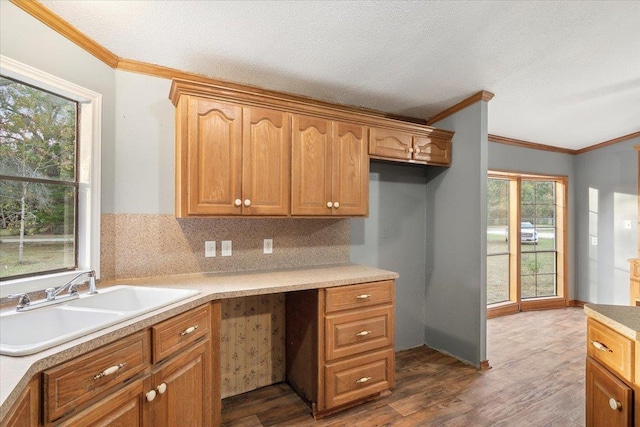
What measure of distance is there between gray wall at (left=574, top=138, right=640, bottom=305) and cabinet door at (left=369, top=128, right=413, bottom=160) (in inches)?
143

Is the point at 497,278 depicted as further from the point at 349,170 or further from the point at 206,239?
the point at 206,239

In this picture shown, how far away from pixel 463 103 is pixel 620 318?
7.28ft

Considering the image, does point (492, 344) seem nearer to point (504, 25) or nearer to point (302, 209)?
point (302, 209)

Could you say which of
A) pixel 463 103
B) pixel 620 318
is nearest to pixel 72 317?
pixel 620 318

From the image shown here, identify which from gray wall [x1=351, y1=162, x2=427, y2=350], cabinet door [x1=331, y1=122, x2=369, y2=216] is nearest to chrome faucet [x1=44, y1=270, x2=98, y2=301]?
cabinet door [x1=331, y1=122, x2=369, y2=216]

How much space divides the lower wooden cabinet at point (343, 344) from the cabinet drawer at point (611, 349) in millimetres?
1162

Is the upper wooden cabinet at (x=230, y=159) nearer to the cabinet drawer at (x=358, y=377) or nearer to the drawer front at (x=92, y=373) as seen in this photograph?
the drawer front at (x=92, y=373)

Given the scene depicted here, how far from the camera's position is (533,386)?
2.51m

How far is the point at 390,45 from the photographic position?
2051mm

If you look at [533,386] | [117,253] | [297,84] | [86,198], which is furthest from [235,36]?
[533,386]

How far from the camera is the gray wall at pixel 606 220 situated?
13.7ft

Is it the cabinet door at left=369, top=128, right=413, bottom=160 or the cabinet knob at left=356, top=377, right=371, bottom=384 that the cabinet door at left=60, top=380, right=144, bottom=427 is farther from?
the cabinet door at left=369, top=128, right=413, bottom=160

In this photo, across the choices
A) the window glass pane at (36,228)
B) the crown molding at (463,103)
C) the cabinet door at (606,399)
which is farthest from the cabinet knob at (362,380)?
the crown molding at (463,103)

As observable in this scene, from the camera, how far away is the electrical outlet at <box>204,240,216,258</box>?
92.1 inches
